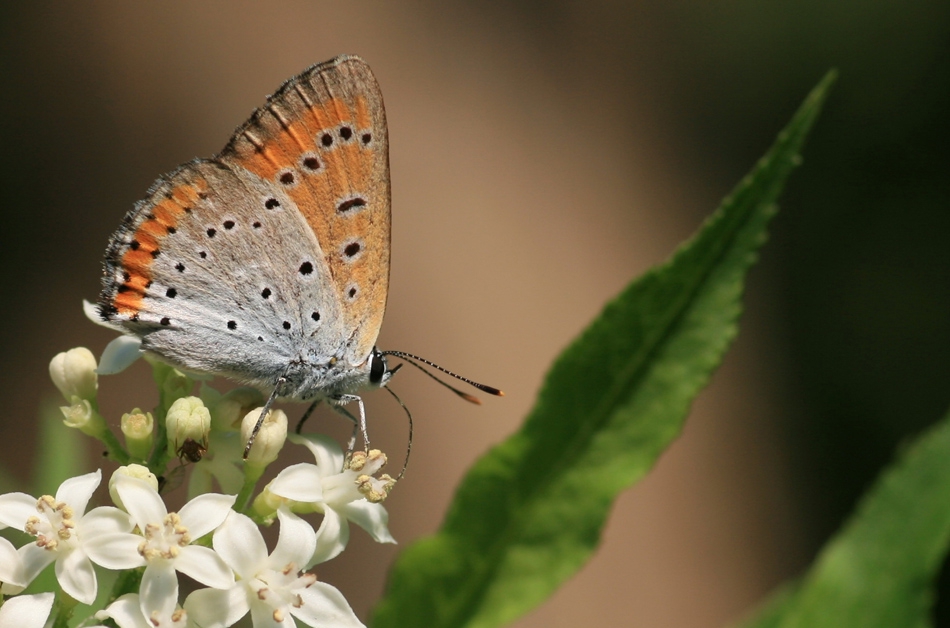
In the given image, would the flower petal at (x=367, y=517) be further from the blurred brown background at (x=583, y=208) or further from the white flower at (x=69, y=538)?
the blurred brown background at (x=583, y=208)

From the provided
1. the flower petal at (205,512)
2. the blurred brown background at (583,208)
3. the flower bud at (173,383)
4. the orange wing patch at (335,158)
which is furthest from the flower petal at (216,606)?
the blurred brown background at (583,208)

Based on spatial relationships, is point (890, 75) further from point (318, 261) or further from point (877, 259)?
point (318, 261)

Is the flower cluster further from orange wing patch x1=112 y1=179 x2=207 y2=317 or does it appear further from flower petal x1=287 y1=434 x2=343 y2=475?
orange wing patch x1=112 y1=179 x2=207 y2=317

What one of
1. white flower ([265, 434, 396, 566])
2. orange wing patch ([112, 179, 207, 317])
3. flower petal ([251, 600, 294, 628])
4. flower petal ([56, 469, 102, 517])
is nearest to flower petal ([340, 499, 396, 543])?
white flower ([265, 434, 396, 566])

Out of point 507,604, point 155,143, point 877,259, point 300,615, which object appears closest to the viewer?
point 507,604

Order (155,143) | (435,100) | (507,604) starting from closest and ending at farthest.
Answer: (507,604) < (155,143) < (435,100)

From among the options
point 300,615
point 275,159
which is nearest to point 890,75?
point 275,159

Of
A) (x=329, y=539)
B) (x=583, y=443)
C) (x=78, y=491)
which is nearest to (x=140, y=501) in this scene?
(x=78, y=491)
